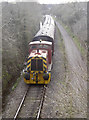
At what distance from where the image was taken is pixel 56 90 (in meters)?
12.0

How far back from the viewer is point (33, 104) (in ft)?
33.5

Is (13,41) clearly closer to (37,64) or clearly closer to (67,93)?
(37,64)

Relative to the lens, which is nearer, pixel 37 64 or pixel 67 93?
pixel 67 93

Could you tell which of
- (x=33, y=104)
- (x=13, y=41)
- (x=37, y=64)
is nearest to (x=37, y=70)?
(x=37, y=64)

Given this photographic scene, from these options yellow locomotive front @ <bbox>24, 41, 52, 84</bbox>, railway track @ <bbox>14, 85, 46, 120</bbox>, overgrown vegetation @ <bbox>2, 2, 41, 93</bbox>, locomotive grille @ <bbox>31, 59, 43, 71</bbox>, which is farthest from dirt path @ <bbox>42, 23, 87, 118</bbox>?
overgrown vegetation @ <bbox>2, 2, 41, 93</bbox>

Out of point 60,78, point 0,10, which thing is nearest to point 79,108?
point 60,78

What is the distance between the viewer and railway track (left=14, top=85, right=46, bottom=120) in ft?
30.0

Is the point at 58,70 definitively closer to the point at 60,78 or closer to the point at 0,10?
the point at 60,78

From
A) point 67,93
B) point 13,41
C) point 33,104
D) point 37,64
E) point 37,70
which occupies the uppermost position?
point 13,41

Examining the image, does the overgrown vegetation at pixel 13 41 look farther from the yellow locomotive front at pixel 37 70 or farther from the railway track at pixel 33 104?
the railway track at pixel 33 104

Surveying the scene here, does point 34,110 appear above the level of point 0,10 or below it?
below

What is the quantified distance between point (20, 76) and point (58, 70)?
4024 millimetres

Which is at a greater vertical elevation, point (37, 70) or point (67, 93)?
point (37, 70)

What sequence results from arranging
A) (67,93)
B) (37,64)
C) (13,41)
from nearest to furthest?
(67,93) < (37,64) < (13,41)
